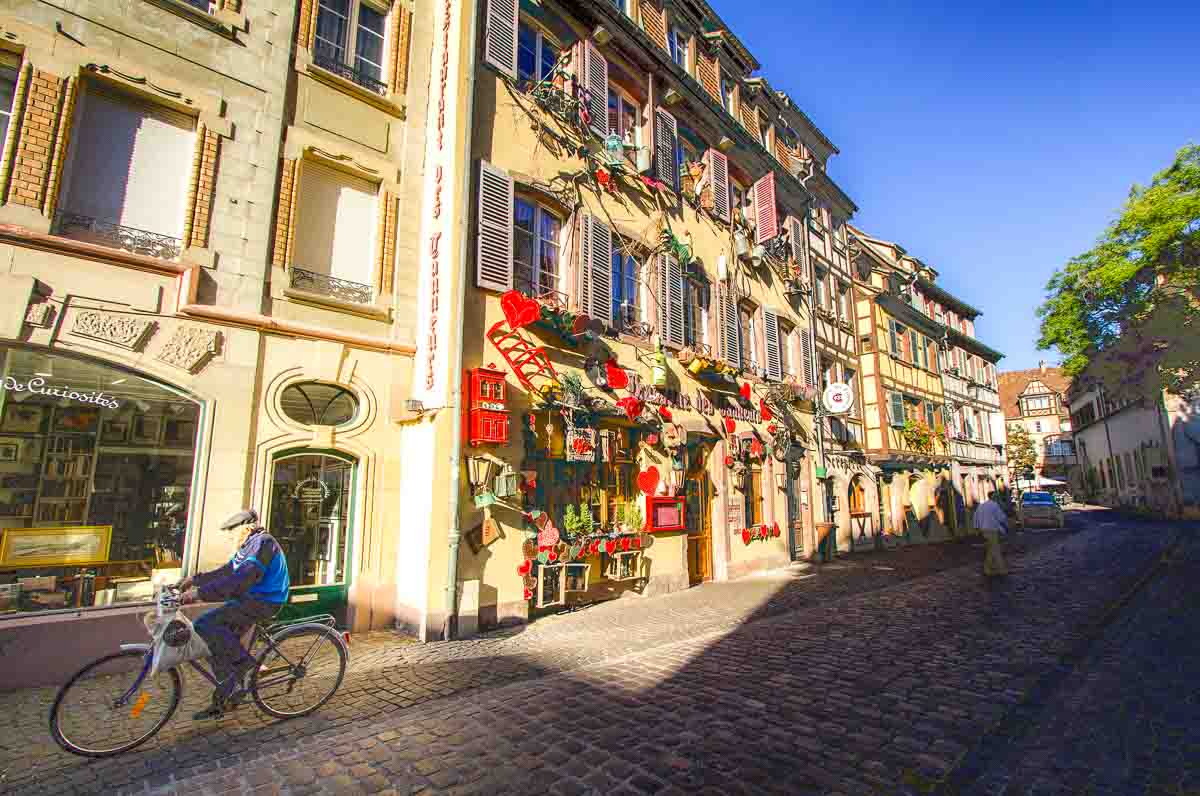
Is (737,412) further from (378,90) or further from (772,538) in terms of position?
(378,90)

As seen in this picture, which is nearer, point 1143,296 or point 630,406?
point 630,406

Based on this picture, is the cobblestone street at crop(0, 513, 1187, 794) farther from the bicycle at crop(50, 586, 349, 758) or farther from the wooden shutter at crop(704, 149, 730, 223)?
the wooden shutter at crop(704, 149, 730, 223)

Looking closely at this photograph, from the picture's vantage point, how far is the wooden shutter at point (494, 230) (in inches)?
323

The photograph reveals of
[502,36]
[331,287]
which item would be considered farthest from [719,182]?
[331,287]

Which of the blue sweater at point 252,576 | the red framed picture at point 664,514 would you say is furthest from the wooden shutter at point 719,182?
the blue sweater at point 252,576

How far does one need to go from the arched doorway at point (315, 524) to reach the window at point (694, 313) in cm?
736

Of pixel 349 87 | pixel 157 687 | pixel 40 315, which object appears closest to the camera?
pixel 157 687

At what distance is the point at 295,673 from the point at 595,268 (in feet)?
24.5

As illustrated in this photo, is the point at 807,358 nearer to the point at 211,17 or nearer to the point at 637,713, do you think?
the point at 637,713

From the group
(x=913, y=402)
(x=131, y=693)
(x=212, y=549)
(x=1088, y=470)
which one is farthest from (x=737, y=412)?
(x=1088, y=470)

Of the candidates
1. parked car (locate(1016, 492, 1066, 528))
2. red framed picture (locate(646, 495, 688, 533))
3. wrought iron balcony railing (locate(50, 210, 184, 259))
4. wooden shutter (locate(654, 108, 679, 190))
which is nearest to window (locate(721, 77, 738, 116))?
wooden shutter (locate(654, 108, 679, 190))

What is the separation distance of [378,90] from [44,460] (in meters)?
6.33

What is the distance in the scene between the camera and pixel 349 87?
8.09m

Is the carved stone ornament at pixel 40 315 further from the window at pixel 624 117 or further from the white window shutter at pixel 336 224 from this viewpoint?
the window at pixel 624 117
